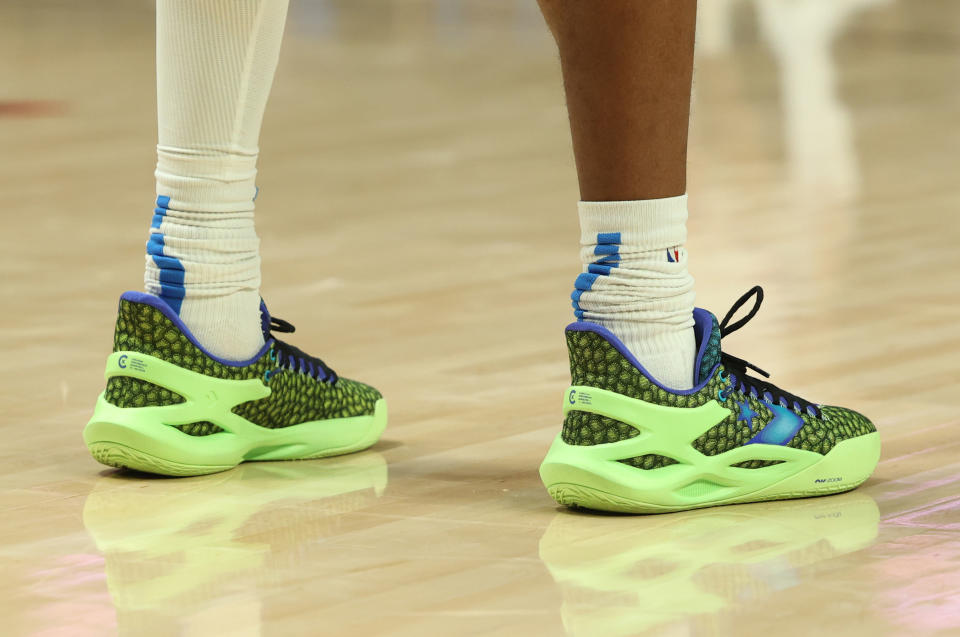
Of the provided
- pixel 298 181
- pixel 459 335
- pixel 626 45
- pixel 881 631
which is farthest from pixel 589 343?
pixel 298 181

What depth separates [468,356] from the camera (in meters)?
2.02

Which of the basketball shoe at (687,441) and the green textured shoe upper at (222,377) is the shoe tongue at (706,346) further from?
the green textured shoe upper at (222,377)

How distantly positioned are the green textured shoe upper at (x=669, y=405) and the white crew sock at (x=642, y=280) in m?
0.02

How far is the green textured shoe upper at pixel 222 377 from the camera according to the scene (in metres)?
1.52

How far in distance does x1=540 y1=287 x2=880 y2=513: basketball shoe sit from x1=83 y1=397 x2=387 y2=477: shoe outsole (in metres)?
0.29

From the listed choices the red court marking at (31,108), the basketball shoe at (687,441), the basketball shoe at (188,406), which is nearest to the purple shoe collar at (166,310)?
the basketball shoe at (188,406)

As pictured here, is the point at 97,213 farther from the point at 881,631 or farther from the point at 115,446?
the point at 881,631

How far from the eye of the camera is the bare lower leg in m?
1.37

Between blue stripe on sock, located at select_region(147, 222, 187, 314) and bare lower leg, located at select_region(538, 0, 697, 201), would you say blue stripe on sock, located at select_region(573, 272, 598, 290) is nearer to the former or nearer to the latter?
bare lower leg, located at select_region(538, 0, 697, 201)

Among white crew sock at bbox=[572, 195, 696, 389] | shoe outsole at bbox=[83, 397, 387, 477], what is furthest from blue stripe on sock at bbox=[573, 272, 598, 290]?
shoe outsole at bbox=[83, 397, 387, 477]

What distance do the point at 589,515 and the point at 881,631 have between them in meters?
0.36

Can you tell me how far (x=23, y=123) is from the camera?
422cm

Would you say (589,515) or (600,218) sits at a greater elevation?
(600,218)

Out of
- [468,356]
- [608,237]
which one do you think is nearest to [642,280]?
[608,237]
